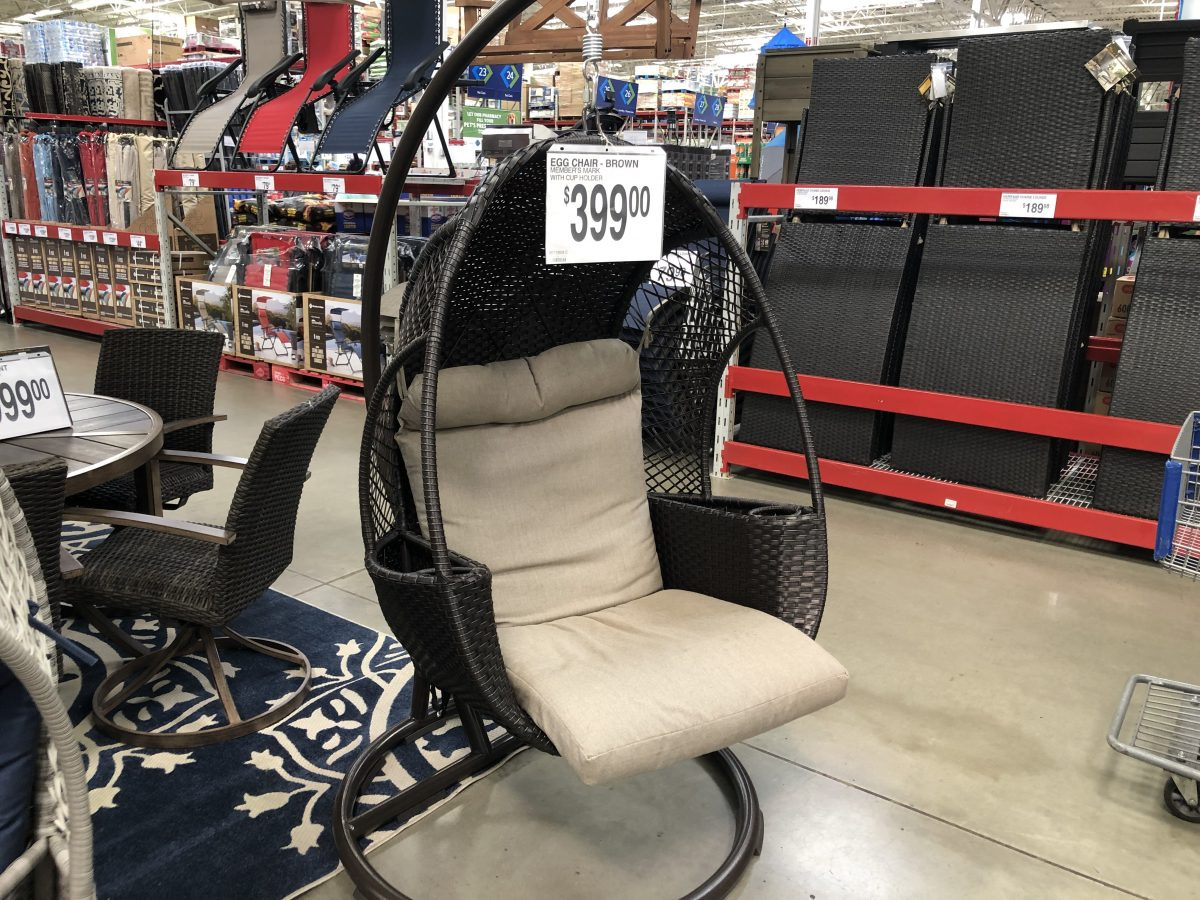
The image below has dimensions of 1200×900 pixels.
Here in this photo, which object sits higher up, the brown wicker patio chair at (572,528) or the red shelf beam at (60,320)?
the brown wicker patio chair at (572,528)

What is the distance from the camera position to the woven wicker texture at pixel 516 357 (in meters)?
1.63

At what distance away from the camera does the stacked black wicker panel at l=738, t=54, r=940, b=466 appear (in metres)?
3.89

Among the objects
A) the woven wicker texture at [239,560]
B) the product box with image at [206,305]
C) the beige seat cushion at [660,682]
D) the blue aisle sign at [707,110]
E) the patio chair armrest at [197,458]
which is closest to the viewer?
the beige seat cushion at [660,682]

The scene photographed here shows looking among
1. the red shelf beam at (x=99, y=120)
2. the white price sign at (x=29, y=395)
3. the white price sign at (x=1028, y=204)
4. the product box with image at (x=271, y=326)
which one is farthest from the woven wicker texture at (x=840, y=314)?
the red shelf beam at (x=99, y=120)

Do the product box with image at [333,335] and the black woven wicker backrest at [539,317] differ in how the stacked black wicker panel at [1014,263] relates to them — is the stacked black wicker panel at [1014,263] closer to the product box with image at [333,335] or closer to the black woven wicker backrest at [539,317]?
the black woven wicker backrest at [539,317]

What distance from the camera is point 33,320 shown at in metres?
8.12

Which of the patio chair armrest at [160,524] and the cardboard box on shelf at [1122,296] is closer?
the patio chair armrest at [160,524]

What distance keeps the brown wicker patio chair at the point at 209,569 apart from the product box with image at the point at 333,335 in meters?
3.34

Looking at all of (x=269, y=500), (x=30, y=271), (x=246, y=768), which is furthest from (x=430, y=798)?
(x=30, y=271)

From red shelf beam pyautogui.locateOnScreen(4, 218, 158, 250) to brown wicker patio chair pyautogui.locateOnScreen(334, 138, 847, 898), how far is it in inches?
218

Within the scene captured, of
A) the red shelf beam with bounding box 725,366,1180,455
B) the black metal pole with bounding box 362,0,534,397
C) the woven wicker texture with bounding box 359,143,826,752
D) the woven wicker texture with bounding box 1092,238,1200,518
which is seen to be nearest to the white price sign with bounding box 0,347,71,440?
the black metal pole with bounding box 362,0,534,397

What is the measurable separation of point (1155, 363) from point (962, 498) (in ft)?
2.77

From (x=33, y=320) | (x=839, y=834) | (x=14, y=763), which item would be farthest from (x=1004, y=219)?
(x=33, y=320)

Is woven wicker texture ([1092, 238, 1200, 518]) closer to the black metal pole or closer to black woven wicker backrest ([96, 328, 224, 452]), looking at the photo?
the black metal pole
